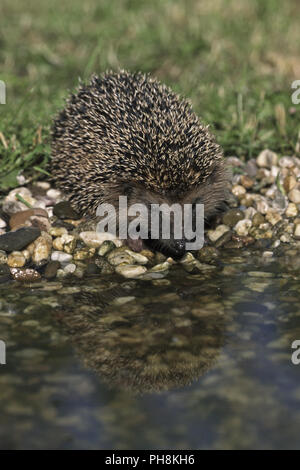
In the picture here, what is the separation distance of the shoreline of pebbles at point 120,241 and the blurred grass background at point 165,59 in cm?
40

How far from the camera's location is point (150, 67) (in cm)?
1028

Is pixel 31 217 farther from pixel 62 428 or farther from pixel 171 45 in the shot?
pixel 171 45

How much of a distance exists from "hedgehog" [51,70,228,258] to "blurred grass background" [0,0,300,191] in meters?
0.77

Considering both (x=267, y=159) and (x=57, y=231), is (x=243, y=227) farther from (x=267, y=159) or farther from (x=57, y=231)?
(x=57, y=231)

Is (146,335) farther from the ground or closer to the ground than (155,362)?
farther from the ground

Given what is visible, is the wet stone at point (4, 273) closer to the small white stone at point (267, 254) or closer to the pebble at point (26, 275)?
the pebble at point (26, 275)

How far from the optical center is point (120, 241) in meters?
6.17

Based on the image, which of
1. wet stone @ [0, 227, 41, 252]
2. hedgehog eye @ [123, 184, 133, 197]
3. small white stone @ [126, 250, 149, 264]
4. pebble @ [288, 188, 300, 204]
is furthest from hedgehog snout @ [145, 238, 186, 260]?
pebble @ [288, 188, 300, 204]

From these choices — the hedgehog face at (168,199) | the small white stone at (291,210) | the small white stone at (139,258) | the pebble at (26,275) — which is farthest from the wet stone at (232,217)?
the pebble at (26,275)

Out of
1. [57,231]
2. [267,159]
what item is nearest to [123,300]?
[57,231]

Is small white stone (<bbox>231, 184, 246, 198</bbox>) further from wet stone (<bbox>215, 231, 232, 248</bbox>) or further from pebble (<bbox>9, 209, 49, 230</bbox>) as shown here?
pebble (<bbox>9, 209, 49, 230</bbox>)

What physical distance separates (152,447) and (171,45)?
8.64 metres

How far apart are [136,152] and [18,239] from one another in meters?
1.46

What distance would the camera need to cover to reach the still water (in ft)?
11.2
